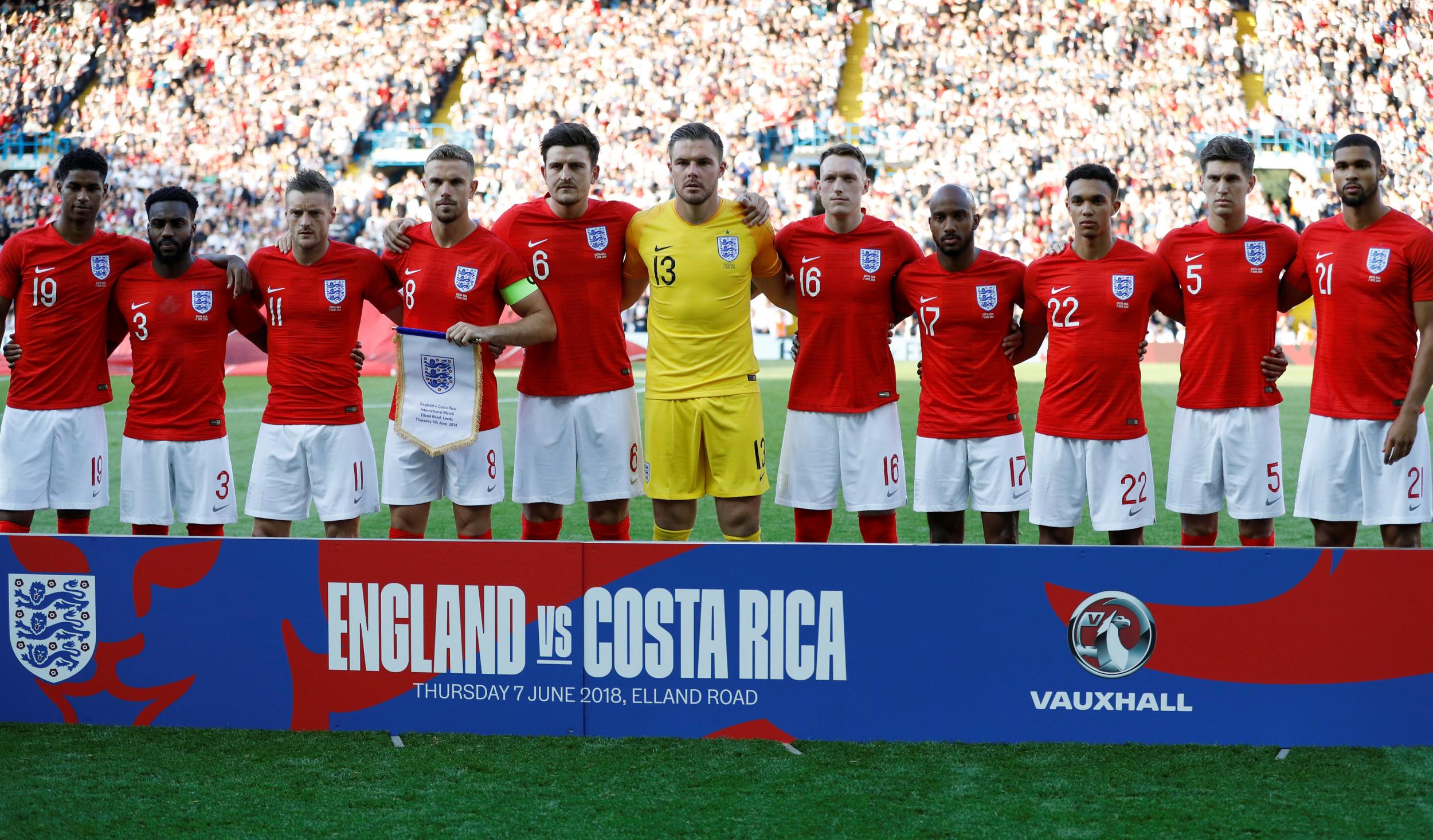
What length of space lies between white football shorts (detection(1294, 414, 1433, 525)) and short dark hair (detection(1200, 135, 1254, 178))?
3.73 feet

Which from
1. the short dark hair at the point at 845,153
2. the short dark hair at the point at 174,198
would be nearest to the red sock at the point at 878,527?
the short dark hair at the point at 845,153

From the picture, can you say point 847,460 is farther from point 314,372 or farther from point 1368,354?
point 314,372

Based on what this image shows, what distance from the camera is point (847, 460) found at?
5.70 meters

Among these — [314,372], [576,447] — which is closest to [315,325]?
[314,372]

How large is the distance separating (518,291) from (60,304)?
222 centimetres

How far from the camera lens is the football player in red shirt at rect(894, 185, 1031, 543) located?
5.57 meters

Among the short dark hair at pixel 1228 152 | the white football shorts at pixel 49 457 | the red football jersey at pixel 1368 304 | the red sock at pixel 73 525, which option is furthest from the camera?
the red sock at pixel 73 525

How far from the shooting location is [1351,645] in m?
4.05

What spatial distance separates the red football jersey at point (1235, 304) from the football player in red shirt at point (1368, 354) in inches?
4.8

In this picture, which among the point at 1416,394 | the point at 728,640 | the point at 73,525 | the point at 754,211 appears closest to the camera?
the point at 728,640

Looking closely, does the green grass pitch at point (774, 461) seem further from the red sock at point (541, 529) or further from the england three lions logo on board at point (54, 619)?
the england three lions logo on board at point (54, 619)

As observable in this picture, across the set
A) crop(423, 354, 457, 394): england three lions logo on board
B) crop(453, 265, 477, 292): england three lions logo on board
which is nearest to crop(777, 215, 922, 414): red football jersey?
crop(453, 265, 477, 292): england three lions logo on board

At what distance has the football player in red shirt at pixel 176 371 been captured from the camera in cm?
571

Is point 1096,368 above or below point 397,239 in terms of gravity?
below
